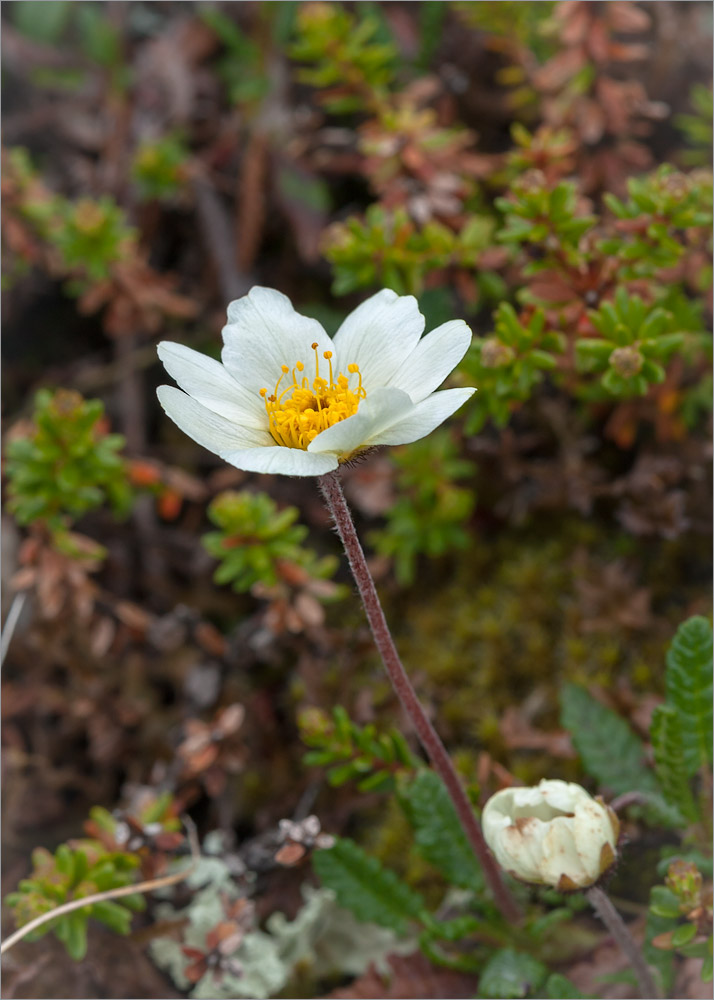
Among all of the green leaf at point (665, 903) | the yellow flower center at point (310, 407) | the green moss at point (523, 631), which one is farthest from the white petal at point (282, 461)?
the green moss at point (523, 631)

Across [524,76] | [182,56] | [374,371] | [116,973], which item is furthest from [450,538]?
[182,56]

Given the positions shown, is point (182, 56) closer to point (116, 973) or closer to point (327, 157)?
point (327, 157)

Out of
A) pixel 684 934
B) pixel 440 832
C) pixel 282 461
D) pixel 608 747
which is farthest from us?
pixel 608 747

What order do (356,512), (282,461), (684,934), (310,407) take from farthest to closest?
1. (356,512)
2. (310,407)
3. (684,934)
4. (282,461)

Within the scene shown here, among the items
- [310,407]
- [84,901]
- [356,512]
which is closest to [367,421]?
[310,407]

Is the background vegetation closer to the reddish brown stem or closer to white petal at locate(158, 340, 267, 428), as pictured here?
the reddish brown stem

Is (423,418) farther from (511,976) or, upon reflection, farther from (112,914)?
(112,914)

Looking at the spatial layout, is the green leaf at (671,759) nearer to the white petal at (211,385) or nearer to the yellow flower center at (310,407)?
the yellow flower center at (310,407)
